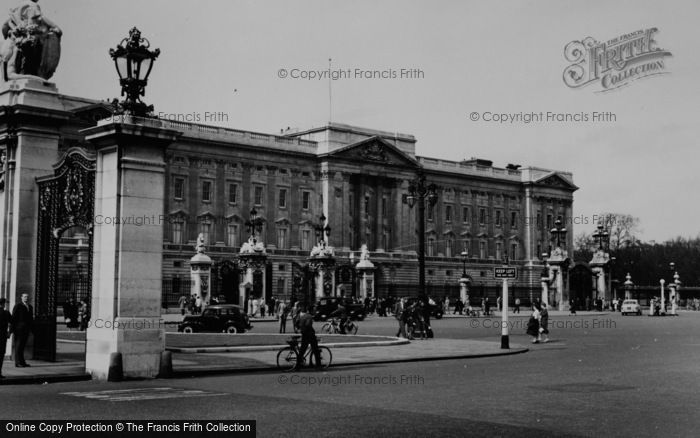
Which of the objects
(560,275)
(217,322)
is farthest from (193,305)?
(560,275)

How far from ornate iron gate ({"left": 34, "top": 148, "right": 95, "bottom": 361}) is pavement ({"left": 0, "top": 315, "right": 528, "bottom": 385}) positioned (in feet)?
2.71

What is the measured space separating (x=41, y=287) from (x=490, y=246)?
101 m

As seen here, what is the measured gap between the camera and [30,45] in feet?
67.4

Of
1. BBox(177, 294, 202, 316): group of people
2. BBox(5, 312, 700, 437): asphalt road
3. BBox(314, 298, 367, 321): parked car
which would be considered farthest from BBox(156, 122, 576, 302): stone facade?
BBox(5, 312, 700, 437): asphalt road

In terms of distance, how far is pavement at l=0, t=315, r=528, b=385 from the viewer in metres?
17.8

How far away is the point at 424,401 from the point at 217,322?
24422 millimetres

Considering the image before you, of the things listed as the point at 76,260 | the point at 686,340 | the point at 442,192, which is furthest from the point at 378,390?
the point at 442,192

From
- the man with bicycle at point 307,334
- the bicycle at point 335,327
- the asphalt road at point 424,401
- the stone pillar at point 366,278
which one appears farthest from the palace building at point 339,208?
the asphalt road at point 424,401

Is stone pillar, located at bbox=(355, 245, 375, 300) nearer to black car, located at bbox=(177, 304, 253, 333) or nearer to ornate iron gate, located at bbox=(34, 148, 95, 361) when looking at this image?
black car, located at bbox=(177, 304, 253, 333)

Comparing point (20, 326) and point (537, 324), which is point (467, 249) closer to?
point (537, 324)

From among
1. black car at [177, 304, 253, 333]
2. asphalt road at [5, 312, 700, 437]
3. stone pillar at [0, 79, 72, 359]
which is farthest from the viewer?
black car at [177, 304, 253, 333]

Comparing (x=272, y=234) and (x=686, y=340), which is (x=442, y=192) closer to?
(x=272, y=234)

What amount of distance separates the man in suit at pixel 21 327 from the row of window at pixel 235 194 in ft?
224

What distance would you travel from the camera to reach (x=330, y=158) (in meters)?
97.6
